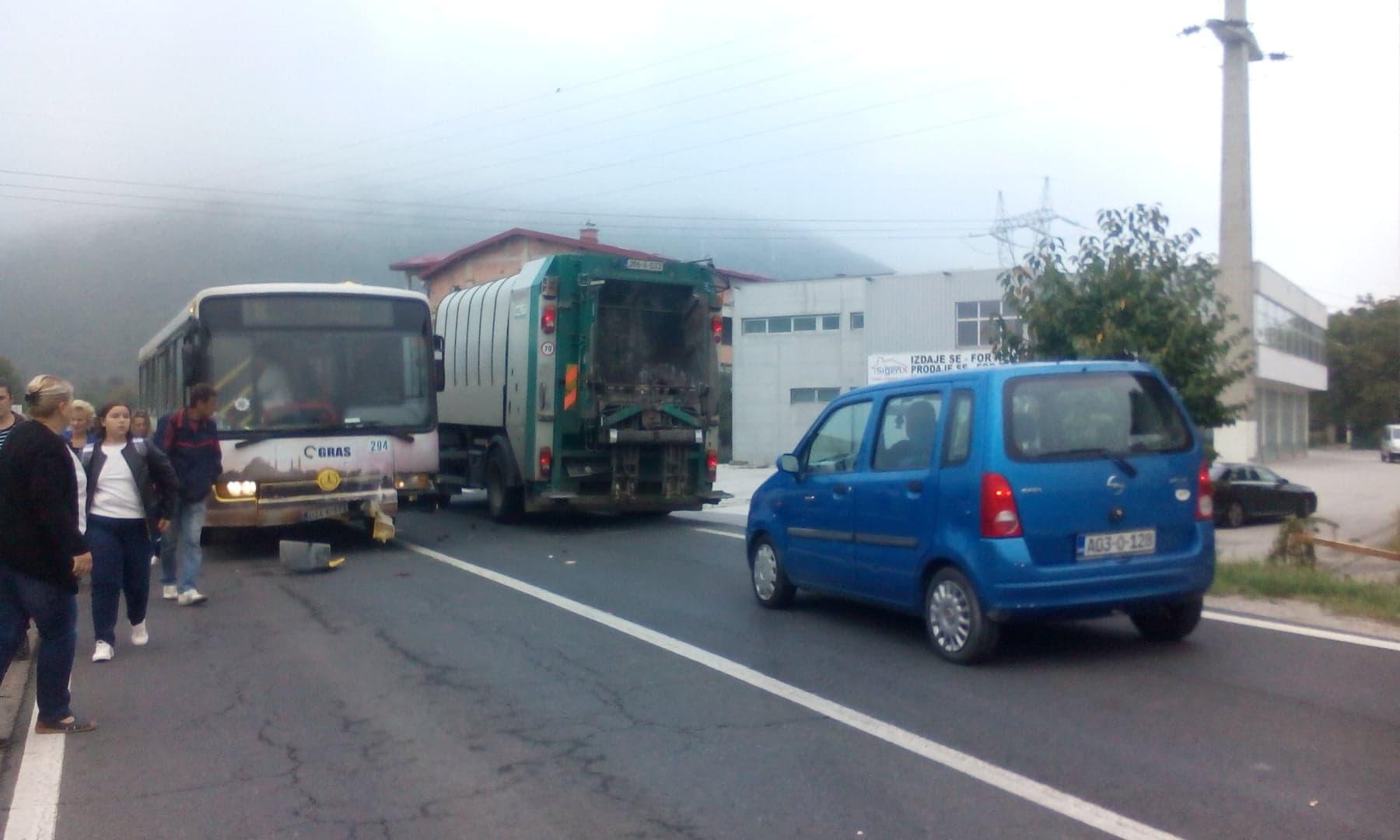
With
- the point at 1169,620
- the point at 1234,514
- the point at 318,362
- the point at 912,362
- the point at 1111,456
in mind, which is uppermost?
the point at 912,362

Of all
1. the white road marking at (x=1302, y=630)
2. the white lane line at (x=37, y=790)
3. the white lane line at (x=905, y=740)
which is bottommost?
the white lane line at (x=37, y=790)

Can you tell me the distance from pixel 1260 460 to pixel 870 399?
48901 mm

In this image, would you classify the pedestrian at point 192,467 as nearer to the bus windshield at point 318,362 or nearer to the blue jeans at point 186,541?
the blue jeans at point 186,541

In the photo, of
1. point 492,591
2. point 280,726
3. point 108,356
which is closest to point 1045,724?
point 280,726

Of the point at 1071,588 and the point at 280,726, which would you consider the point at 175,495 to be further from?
the point at 1071,588

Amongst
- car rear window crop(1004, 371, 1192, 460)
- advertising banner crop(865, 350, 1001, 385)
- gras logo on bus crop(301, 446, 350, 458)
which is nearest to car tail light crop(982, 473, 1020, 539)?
car rear window crop(1004, 371, 1192, 460)

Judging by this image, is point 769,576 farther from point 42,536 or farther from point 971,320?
point 971,320

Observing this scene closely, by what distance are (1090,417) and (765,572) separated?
10.9ft

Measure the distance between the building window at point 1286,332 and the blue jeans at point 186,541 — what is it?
4372 centimetres

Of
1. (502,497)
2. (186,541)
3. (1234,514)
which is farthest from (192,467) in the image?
(1234,514)

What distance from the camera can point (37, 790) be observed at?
219 inches

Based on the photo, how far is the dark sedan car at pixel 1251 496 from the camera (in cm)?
2342

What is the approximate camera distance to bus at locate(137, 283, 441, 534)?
13.1 meters

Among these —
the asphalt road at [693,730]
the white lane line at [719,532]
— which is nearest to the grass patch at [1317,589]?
the asphalt road at [693,730]
